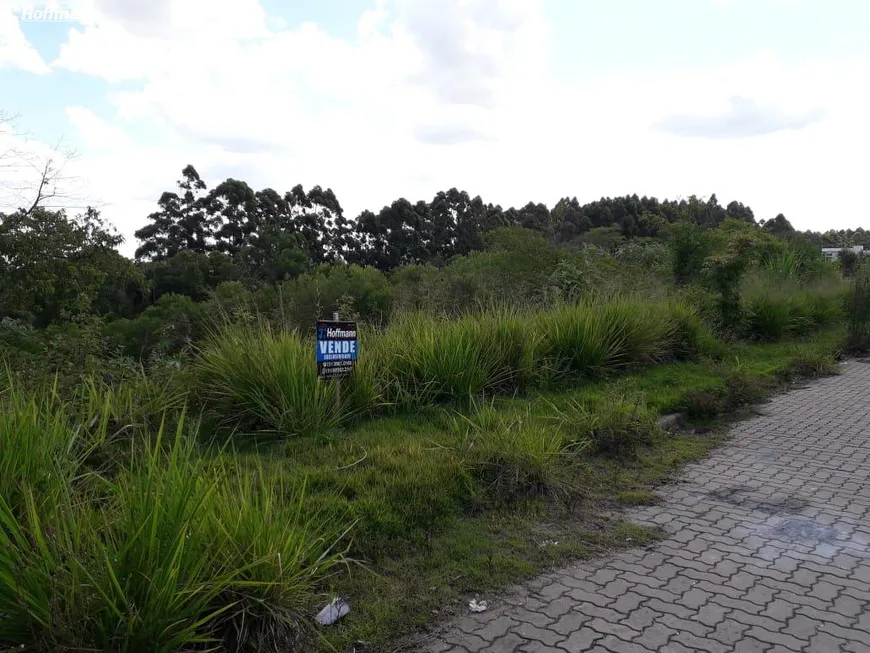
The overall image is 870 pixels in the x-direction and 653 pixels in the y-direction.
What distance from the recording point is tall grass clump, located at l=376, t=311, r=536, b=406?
7.41 metres

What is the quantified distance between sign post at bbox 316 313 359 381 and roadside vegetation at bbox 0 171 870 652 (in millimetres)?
366

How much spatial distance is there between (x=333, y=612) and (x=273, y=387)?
3197 millimetres

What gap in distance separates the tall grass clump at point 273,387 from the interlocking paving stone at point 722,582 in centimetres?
294

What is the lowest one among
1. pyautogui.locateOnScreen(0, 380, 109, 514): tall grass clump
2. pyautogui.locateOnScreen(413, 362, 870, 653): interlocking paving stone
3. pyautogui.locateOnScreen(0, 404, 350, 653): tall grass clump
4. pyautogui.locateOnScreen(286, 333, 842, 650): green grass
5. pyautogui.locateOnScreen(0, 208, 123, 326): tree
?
pyautogui.locateOnScreen(413, 362, 870, 653): interlocking paving stone

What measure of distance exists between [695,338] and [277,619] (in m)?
9.97

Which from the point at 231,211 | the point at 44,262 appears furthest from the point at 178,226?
the point at 44,262

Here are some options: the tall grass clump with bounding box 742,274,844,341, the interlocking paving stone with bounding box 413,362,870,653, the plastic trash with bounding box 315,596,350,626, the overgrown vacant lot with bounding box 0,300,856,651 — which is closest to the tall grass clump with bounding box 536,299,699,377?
the overgrown vacant lot with bounding box 0,300,856,651

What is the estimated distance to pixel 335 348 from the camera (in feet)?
20.2

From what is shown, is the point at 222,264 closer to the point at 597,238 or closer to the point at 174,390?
the point at 597,238

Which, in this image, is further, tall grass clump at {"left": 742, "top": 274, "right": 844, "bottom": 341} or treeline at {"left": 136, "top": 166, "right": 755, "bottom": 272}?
treeline at {"left": 136, "top": 166, "right": 755, "bottom": 272}

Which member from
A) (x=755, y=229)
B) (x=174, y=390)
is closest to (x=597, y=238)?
(x=755, y=229)

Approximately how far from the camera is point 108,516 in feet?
10.5

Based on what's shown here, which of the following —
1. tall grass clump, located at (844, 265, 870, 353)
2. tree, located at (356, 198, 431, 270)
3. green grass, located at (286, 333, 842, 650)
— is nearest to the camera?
green grass, located at (286, 333, 842, 650)

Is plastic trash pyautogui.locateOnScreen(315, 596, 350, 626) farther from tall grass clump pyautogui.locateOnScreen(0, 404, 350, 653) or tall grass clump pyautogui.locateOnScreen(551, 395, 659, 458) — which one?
tall grass clump pyautogui.locateOnScreen(551, 395, 659, 458)
